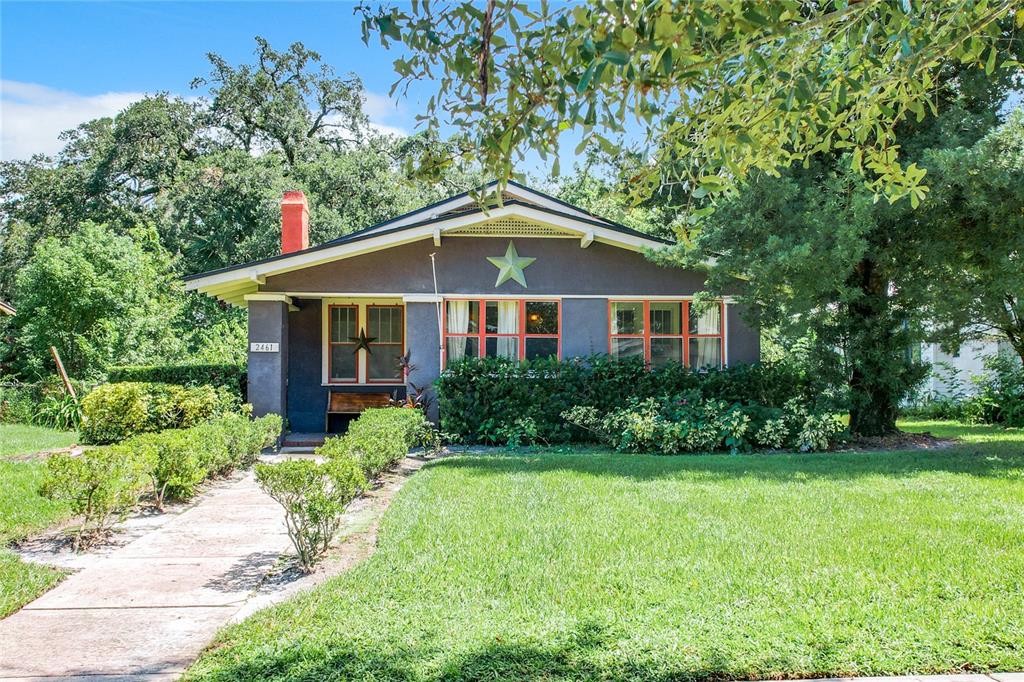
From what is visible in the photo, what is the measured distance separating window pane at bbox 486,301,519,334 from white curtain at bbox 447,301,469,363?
0.46 metres

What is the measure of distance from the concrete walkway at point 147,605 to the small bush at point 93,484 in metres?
0.41

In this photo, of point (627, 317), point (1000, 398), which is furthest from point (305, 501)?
point (1000, 398)

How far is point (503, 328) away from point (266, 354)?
15.1 ft

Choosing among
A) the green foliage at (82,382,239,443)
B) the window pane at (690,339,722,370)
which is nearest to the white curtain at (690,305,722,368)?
the window pane at (690,339,722,370)

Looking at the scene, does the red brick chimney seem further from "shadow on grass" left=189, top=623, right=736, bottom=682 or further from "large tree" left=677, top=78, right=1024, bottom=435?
"shadow on grass" left=189, top=623, right=736, bottom=682

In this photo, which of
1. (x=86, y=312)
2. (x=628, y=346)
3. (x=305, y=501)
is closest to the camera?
(x=305, y=501)

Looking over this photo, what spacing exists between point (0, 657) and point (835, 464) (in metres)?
9.67

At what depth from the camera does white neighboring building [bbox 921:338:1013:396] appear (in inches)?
736

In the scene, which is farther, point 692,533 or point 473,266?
point 473,266

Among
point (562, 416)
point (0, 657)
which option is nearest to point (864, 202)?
point (562, 416)

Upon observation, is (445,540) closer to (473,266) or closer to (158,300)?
(473,266)

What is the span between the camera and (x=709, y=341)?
46.8 feet

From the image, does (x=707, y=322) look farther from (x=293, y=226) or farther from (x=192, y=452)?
(x=192, y=452)

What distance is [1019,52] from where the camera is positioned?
11.4m
